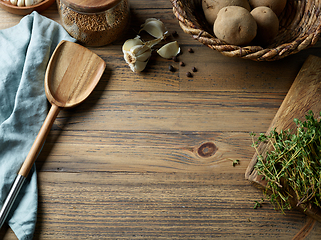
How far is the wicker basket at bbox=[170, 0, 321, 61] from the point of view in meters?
0.78

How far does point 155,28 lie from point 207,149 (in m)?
0.47

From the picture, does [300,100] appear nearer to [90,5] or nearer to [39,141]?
[90,5]

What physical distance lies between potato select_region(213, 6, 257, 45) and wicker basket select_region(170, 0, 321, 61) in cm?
3

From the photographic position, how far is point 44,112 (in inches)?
34.9

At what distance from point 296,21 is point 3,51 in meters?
1.02

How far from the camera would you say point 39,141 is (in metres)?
0.82

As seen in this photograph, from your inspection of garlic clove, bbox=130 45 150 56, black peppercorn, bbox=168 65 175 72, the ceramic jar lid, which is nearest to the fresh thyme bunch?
black peppercorn, bbox=168 65 175 72

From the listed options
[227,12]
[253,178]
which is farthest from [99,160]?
[227,12]

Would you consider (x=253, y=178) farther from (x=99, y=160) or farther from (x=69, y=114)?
(x=69, y=114)

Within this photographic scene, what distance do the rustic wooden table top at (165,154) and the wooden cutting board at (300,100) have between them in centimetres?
3

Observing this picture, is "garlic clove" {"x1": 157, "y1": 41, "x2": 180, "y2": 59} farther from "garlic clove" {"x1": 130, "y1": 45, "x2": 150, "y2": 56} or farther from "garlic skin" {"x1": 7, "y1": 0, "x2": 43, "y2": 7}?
"garlic skin" {"x1": 7, "y1": 0, "x2": 43, "y2": 7}

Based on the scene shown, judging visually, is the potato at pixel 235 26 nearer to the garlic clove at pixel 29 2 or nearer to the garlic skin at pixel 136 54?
the garlic skin at pixel 136 54

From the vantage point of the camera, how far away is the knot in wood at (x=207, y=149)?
2.84ft

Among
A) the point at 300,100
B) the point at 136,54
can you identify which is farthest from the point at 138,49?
the point at 300,100
